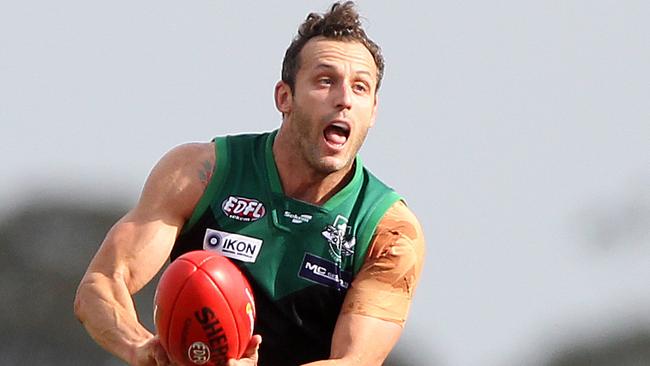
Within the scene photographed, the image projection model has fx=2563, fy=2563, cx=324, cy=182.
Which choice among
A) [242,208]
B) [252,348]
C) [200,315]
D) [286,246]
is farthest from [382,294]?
[200,315]

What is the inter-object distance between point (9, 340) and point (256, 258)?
506 inches

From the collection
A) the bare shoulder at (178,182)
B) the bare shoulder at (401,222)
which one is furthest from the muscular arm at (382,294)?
the bare shoulder at (178,182)

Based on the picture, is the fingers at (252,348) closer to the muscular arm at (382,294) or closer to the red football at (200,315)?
the red football at (200,315)

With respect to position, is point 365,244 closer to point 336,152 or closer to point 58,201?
point 336,152

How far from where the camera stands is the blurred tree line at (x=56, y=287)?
90.4 ft

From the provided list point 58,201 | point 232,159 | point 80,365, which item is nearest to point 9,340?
→ point 80,365

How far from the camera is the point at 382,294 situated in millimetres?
14547

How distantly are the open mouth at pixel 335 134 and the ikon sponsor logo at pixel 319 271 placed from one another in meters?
0.66

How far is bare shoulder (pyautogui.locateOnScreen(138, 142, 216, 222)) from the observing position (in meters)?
14.5

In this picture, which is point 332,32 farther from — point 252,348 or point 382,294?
point 252,348

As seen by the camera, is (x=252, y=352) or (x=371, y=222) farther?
(x=371, y=222)

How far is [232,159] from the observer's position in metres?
14.8

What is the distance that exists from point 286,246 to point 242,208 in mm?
333

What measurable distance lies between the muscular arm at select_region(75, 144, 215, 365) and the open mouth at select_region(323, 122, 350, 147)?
0.69 meters
